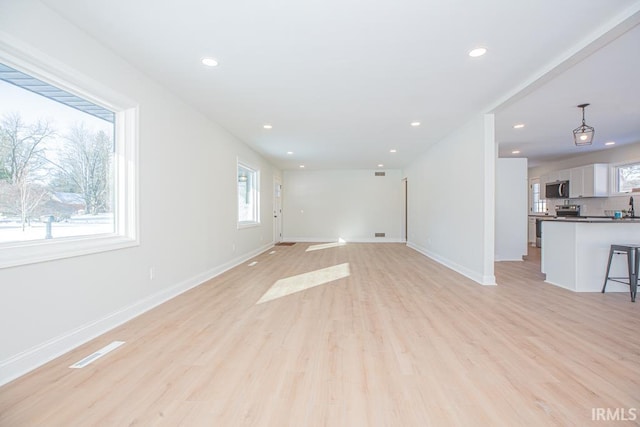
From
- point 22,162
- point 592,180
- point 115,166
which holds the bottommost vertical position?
point 22,162

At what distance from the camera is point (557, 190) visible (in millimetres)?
7820

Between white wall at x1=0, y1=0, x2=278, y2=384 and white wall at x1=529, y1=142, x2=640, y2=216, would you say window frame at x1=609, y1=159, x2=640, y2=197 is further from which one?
white wall at x1=0, y1=0, x2=278, y2=384

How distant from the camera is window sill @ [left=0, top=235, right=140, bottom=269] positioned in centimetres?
190

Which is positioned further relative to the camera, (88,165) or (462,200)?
(462,200)

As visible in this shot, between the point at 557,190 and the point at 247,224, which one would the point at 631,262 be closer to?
the point at 557,190

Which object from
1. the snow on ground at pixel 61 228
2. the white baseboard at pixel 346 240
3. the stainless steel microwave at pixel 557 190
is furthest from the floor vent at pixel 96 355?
the stainless steel microwave at pixel 557 190

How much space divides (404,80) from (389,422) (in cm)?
316

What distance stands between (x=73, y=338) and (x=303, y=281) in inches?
108

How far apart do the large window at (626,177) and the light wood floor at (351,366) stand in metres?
4.41

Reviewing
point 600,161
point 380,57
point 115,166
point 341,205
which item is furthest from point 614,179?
point 115,166

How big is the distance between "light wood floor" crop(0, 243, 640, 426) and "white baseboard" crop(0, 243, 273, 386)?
0.27 ft

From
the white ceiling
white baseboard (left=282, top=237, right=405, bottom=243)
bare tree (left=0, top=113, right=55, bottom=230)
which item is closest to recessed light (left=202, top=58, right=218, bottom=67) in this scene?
the white ceiling

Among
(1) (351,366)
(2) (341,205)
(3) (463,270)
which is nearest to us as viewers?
(1) (351,366)

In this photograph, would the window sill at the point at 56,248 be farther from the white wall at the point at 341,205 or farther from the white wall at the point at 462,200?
the white wall at the point at 341,205
